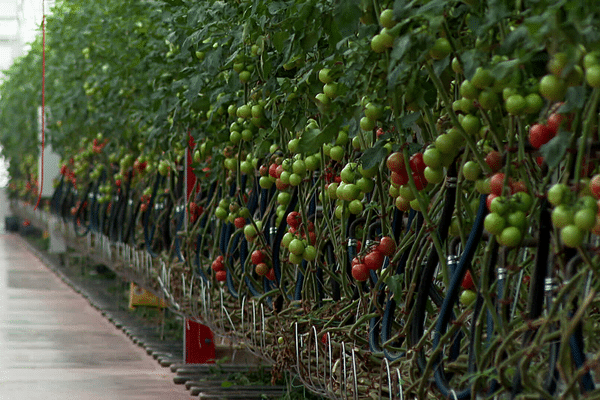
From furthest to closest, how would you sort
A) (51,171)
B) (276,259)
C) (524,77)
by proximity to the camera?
(51,171), (276,259), (524,77)

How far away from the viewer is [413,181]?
1.78 meters

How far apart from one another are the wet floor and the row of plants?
0.87 meters

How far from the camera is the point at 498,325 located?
1526 mm

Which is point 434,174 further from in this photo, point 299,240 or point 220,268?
point 220,268

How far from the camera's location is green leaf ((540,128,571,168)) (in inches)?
51.6

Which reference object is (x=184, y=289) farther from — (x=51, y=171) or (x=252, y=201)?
(x=51, y=171)

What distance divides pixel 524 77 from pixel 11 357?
15.8 ft

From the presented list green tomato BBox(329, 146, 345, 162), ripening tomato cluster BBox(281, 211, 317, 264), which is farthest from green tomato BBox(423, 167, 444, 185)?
ripening tomato cluster BBox(281, 211, 317, 264)

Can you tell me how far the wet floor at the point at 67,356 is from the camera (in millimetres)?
4555

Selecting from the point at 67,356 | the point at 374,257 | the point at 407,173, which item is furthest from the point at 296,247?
the point at 67,356

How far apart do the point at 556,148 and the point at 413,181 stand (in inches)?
18.9

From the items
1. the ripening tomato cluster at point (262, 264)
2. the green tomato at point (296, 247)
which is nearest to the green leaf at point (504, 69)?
the green tomato at point (296, 247)

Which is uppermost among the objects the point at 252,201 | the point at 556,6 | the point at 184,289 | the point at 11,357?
the point at 556,6

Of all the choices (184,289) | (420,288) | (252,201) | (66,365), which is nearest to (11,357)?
(66,365)
